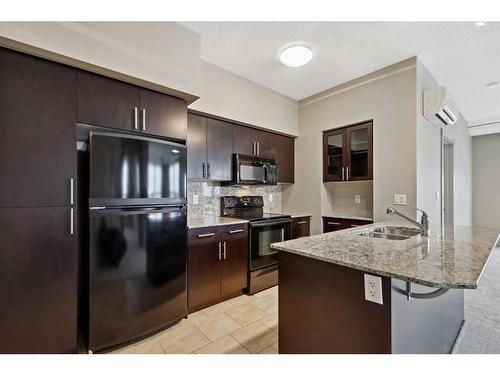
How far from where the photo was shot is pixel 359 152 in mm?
3244

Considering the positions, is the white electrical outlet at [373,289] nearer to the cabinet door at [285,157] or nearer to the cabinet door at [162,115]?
the cabinet door at [162,115]

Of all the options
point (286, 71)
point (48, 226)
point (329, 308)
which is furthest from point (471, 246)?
point (48, 226)

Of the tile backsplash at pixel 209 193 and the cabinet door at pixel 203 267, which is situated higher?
the tile backsplash at pixel 209 193

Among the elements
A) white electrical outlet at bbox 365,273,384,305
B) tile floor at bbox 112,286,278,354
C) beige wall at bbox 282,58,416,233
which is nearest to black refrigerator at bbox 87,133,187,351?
tile floor at bbox 112,286,278,354

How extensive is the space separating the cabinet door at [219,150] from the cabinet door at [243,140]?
0.26 feet

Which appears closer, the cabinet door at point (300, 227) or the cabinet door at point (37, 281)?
the cabinet door at point (37, 281)

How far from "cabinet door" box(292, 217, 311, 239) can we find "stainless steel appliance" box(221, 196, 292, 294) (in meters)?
0.18

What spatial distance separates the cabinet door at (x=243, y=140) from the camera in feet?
10.5

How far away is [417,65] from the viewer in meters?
2.63

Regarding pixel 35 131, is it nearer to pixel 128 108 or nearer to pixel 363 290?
pixel 128 108

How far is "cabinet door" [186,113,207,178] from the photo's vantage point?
2746 mm

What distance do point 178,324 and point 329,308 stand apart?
155cm

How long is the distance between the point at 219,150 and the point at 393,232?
208cm

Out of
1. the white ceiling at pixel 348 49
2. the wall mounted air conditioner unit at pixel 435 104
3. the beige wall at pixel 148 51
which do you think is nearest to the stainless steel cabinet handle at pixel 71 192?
the beige wall at pixel 148 51
